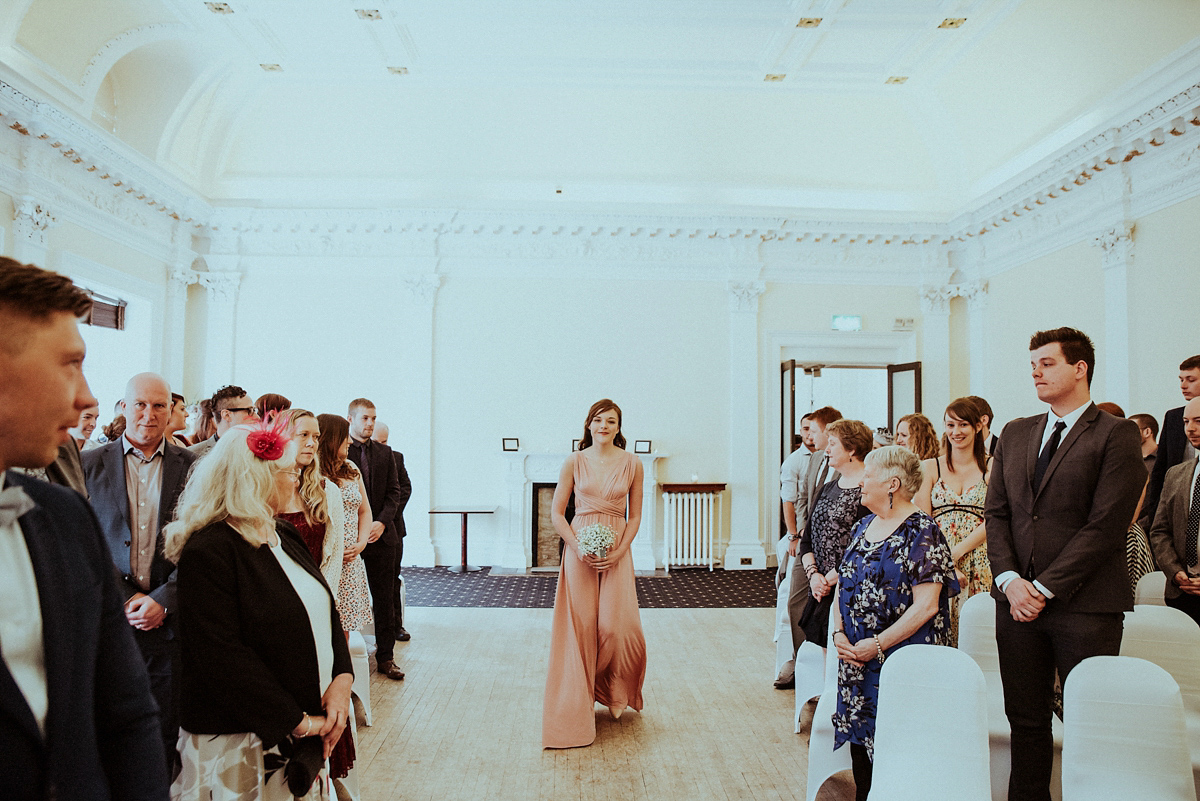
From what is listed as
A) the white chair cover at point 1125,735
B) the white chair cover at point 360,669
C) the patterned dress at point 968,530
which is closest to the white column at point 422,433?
the white chair cover at point 360,669

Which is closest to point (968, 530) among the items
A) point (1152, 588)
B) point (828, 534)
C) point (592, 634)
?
point (828, 534)

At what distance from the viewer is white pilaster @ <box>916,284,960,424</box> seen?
9.62 meters

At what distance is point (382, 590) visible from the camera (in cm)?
508

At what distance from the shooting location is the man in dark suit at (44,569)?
1032 mm

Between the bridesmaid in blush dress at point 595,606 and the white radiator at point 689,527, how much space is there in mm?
5080

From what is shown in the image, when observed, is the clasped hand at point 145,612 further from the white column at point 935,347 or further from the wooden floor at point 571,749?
the white column at point 935,347

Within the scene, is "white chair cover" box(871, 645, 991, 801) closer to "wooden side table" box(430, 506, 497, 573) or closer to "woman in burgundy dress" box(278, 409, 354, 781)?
"woman in burgundy dress" box(278, 409, 354, 781)

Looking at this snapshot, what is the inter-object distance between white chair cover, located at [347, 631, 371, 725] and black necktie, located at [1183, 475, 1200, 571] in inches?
161

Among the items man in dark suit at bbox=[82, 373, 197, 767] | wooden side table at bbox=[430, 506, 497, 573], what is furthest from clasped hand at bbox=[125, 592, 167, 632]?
wooden side table at bbox=[430, 506, 497, 573]

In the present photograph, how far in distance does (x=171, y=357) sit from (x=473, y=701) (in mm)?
6679

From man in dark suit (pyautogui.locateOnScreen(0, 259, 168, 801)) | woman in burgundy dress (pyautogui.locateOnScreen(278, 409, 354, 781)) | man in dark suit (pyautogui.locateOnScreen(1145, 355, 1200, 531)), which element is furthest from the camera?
man in dark suit (pyautogui.locateOnScreen(1145, 355, 1200, 531))

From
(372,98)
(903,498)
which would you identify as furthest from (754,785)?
(372,98)

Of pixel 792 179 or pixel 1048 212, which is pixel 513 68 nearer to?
pixel 792 179

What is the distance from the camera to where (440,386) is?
9.34 meters
